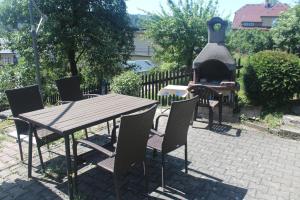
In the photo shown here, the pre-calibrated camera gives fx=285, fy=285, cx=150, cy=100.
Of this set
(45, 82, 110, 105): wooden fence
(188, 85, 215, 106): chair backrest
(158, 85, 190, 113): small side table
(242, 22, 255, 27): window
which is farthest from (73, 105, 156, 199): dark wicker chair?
(242, 22, 255, 27): window

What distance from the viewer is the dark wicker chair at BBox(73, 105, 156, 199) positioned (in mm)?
3013

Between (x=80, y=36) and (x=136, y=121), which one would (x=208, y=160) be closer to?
(x=136, y=121)

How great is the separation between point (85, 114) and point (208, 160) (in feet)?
6.94

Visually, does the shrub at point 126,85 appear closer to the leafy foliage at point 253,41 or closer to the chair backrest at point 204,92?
the chair backrest at point 204,92

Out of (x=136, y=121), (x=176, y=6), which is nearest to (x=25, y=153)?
(x=136, y=121)

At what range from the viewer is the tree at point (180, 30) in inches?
457

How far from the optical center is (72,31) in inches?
404

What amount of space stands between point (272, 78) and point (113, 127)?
13.8 feet

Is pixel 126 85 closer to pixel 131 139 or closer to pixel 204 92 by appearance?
pixel 204 92

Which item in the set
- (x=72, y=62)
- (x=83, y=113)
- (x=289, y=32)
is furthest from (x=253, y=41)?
(x=83, y=113)

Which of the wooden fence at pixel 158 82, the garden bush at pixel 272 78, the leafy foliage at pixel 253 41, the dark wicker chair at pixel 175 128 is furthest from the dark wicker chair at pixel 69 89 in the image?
the leafy foliage at pixel 253 41

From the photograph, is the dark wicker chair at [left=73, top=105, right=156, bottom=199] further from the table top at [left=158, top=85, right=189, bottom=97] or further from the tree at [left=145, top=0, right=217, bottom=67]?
the tree at [left=145, top=0, right=217, bottom=67]

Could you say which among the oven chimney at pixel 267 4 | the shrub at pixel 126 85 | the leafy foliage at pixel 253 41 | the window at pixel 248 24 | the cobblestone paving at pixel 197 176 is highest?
the oven chimney at pixel 267 4

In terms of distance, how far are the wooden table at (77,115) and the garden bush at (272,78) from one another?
3.33m
